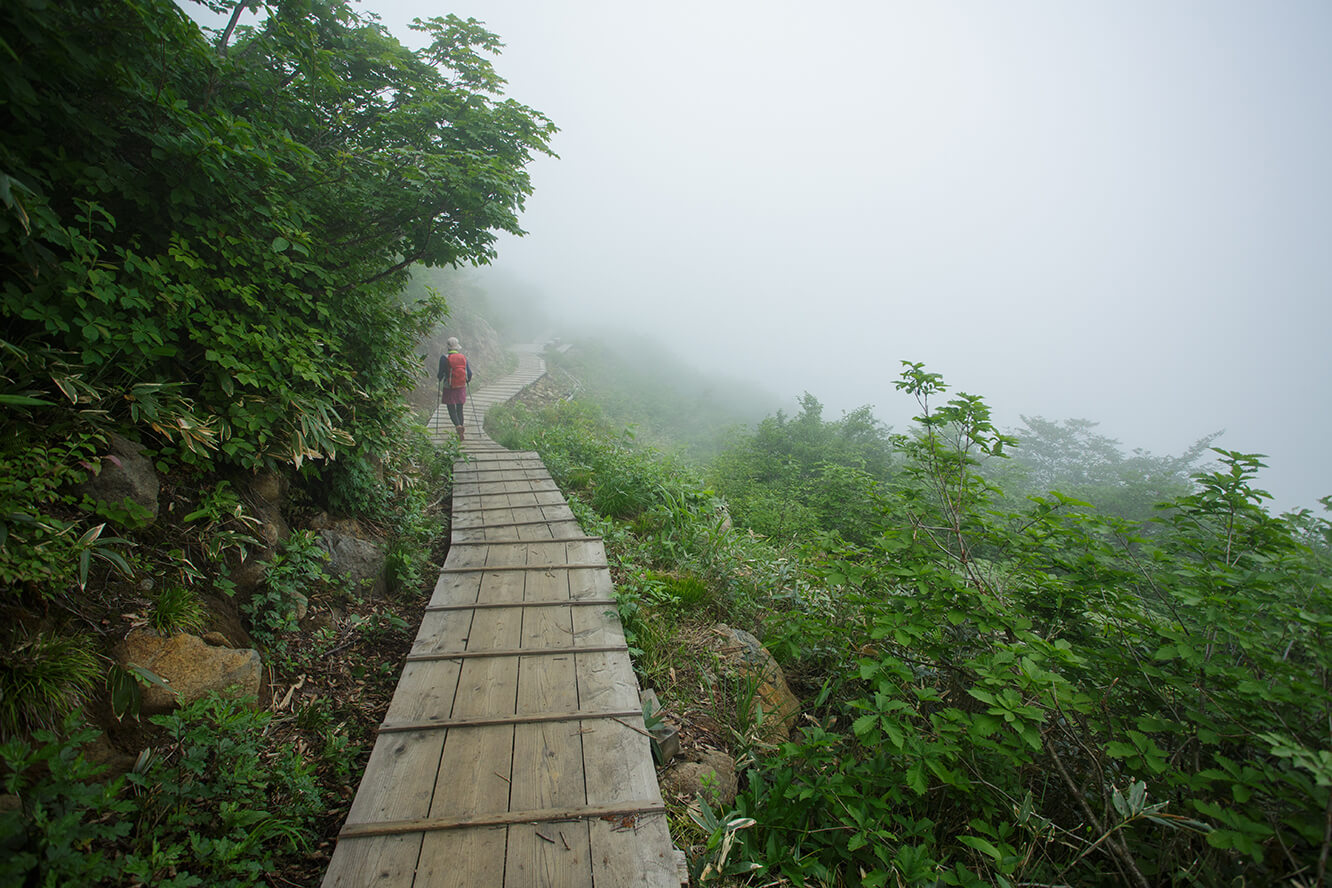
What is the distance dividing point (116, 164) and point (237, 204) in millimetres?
513

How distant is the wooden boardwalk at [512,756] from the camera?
184 cm

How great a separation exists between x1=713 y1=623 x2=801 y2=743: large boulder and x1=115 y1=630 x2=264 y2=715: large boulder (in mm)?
2705

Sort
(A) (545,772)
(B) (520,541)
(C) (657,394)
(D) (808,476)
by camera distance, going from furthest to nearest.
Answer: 1. (C) (657,394)
2. (D) (808,476)
3. (B) (520,541)
4. (A) (545,772)

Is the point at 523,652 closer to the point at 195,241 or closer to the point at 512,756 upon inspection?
the point at 512,756

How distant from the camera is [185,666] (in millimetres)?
2303

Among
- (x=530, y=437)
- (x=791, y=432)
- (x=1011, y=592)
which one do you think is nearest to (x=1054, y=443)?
(x=791, y=432)

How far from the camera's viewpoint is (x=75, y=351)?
233 cm

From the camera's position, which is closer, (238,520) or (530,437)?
(238,520)

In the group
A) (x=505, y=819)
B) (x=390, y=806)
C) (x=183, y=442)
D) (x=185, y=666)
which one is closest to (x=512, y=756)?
(x=505, y=819)

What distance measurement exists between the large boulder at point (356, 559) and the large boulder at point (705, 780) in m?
2.70

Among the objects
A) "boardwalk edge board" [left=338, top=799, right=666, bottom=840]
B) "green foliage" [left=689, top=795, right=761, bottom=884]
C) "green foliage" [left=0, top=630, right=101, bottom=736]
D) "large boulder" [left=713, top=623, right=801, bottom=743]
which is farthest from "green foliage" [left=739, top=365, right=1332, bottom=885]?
"green foliage" [left=0, top=630, right=101, bottom=736]

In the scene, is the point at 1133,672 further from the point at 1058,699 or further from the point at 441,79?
the point at 441,79

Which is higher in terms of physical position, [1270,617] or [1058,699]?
[1270,617]

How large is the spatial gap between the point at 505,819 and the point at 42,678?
1770mm
